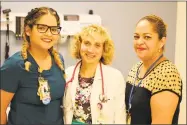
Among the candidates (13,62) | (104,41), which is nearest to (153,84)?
(104,41)

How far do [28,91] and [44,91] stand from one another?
0.26 feet

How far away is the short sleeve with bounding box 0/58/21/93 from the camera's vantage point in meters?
1.16

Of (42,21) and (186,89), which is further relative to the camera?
(186,89)

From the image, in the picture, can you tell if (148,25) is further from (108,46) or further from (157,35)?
(108,46)

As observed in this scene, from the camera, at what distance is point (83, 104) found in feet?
4.18

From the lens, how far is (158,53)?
127 centimetres

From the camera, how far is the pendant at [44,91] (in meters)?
1.20

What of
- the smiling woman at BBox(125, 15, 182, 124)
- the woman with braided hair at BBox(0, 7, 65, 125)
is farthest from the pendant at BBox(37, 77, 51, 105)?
the smiling woman at BBox(125, 15, 182, 124)

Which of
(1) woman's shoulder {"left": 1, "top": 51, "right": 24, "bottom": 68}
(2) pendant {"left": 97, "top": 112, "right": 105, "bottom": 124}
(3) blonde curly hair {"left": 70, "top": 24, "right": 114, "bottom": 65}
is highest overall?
(3) blonde curly hair {"left": 70, "top": 24, "right": 114, "bottom": 65}

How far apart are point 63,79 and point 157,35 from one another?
1.72 feet

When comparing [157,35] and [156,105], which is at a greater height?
[157,35]

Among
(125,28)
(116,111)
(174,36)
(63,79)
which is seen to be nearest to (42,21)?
(63,79)

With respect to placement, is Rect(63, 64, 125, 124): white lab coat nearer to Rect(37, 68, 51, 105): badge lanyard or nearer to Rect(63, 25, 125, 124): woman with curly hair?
Rect(63, 25, 125, 124): woman with curly hair

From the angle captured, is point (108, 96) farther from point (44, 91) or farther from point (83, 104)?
point (44, 91)
